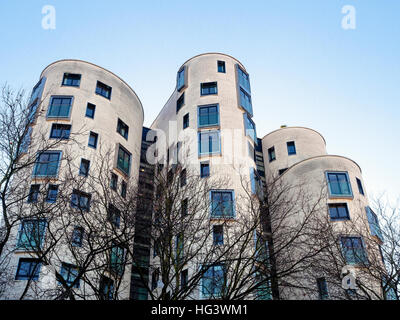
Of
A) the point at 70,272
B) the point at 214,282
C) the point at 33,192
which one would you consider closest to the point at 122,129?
the point at 214,282

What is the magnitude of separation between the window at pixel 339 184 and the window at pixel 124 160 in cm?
1557

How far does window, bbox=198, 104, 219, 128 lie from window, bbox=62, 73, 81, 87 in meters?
9.88

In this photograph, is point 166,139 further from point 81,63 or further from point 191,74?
point 81,63

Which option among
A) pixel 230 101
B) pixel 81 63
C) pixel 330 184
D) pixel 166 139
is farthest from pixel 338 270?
pixel 81 63

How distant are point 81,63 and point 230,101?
1259 centimetres

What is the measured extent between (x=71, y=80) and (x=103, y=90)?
2634 mm

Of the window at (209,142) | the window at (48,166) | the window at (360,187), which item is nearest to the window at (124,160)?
the window at (48,166)

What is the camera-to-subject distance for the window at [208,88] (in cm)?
3123

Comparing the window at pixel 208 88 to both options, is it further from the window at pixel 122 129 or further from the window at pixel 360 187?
the window at pixel 360 187

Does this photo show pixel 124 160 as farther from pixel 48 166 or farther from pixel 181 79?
pixel 181 79

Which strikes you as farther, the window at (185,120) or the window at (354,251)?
the window at (185,120)

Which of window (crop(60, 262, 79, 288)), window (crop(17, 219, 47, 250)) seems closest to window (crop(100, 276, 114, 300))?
window (crop(60, 262, 79, 288))

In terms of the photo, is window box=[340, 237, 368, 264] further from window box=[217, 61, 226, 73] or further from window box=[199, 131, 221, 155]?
window box=[217, 61, 226, 73]
